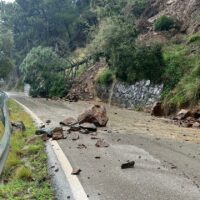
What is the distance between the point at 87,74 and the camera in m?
48.7

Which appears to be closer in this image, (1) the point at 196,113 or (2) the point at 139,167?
(2) the point at 139,167

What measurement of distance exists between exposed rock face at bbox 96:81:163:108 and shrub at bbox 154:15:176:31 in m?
7.18

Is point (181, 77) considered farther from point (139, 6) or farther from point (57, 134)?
point (139, 6)

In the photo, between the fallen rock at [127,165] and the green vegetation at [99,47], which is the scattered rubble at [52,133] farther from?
the green vegetation at [99,47]

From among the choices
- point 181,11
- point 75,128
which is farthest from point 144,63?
point 75,128

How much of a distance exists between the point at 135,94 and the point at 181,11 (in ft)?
40.6

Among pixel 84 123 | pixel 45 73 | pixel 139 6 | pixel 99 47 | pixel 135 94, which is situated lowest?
pixel 84 123

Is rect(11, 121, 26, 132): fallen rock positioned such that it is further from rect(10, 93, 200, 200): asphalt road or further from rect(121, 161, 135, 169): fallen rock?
rect(121, 161, 135, 169): fallen rock

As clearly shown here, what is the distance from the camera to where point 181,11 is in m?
42.1

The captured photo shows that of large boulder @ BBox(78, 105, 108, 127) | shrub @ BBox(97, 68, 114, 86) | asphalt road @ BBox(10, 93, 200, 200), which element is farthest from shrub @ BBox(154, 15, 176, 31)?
asphalt road @ BBox(10, 93, 200, 200)

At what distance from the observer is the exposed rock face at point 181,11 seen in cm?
3828

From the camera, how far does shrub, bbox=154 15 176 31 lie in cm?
4012

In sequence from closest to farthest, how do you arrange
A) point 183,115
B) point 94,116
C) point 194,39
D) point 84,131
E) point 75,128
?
point 84,131
point 75,128
point 94,116
point 183,115
point 194,39

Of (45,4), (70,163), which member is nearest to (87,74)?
(45,4)
